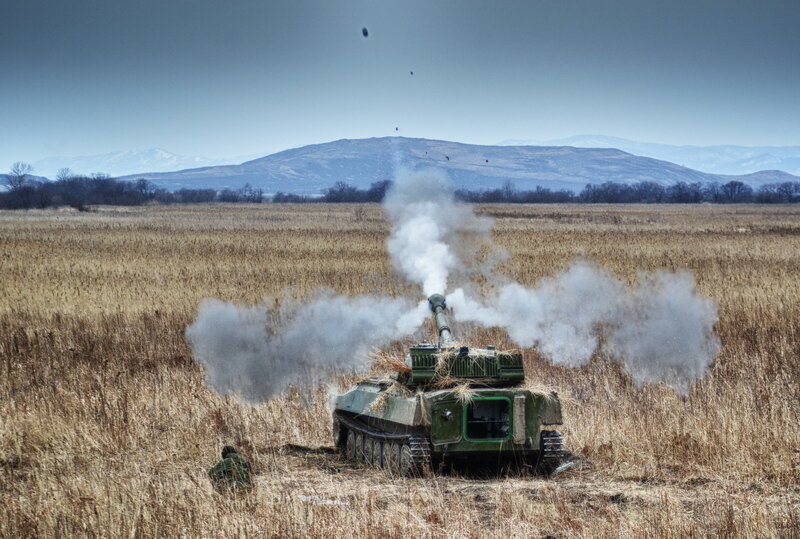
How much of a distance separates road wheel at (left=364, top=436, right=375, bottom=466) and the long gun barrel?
1398mm

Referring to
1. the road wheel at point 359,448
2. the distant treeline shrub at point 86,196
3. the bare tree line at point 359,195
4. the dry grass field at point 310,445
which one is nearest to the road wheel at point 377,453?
the dry grass field at point 310,445

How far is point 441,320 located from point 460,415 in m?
2.05

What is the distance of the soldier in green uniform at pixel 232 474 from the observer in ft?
30.5

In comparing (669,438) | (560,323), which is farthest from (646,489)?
(560,323)

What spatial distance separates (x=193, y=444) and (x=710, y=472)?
234 inches

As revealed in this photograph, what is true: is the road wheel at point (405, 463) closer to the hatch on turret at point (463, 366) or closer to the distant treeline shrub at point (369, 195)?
the hatch on turret at point (463, 366)

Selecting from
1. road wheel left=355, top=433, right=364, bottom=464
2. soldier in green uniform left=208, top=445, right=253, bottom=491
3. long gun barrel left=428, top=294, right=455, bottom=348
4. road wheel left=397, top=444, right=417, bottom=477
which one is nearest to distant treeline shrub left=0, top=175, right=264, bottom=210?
long gun barrel left=428, top=294, right=455, bottom=348

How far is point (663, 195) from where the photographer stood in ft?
555

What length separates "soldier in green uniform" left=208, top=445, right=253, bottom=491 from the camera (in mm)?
9289

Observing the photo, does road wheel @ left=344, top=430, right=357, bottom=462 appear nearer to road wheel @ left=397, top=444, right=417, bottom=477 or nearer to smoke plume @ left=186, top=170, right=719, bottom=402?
road wheel @ left=397, top=444, right=417, bottom=477

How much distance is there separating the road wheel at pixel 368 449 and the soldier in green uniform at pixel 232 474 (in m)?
1.88

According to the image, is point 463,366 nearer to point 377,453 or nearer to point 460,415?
point 460,415

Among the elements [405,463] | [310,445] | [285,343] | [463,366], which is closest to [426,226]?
[310,445]

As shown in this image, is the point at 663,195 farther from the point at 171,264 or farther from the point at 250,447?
the point at 250,447
